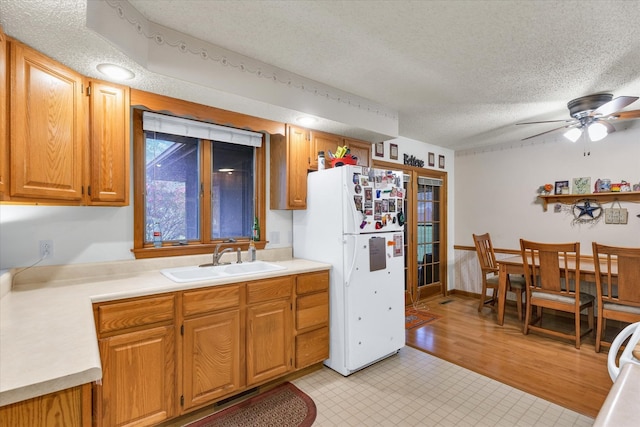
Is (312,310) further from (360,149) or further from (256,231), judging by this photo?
(360,149)

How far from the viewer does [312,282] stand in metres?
2.56

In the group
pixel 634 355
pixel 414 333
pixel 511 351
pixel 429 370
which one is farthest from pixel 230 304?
pixel 511 351

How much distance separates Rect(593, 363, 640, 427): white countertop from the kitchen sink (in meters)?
1.91

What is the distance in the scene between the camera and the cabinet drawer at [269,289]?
2.22 metres

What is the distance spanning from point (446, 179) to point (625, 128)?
2134 millimetres

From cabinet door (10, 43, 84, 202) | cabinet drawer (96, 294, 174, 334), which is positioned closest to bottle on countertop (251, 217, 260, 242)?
cabinet drawer (96, 294, 174, 334)

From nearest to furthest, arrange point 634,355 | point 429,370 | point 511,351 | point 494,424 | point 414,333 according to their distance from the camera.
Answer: point 634,355, point 494,424, point 429,370, point 511,351, point 414,333

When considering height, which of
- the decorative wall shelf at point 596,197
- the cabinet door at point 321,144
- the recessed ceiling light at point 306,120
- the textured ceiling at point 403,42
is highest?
the textured ceiling at point 403,42

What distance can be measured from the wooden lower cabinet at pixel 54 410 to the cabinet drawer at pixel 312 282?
1.65 meters

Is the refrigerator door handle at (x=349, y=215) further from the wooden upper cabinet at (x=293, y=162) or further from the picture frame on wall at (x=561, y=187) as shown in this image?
the picture frame on wall at (x=561, y=187)

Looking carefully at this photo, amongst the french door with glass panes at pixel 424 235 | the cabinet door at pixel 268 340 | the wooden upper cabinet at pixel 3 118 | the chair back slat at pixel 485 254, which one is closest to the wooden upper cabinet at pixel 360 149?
the french door with glass panes at pixel 424 235

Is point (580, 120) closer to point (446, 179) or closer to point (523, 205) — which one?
point (523, 205)

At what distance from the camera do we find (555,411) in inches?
83.0

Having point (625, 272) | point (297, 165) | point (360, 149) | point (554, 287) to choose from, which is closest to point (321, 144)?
point (297, 165)
